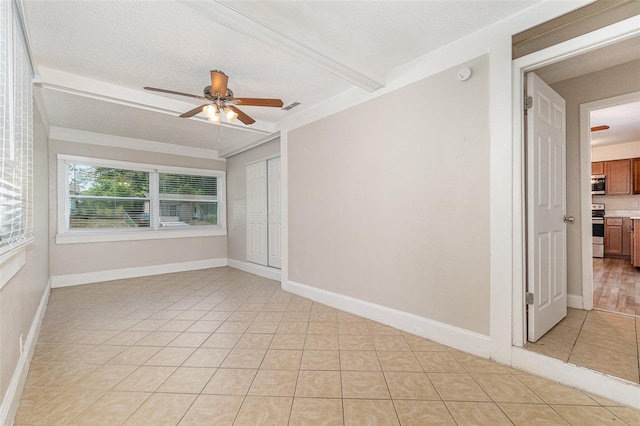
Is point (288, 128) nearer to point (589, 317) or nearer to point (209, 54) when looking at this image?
point (209, 54)

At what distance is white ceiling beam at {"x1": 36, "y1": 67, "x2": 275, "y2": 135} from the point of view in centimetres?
284

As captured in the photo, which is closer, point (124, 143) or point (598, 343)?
point (598, 343)

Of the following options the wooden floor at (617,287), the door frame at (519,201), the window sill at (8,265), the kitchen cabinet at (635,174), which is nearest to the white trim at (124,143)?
the window sill at (8,265)

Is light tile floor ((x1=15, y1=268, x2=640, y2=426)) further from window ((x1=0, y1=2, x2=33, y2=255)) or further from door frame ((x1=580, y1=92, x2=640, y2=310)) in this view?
door frame ((x1=580, y1=92, x2=640, y2=310))

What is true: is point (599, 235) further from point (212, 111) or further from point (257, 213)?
point (212, 111)

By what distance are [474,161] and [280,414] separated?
7.39 ft

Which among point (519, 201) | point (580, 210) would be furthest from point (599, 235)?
point (519, 201)

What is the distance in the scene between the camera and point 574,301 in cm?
298

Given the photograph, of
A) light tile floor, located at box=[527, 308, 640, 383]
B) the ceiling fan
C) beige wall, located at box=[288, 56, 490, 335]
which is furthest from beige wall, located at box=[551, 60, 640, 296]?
the ceiling fan

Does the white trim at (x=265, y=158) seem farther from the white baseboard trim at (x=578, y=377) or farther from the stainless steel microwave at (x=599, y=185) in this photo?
the stainless steel microwave at (x=599, y=185)

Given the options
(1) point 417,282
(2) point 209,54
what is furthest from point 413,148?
(2) point 209,54

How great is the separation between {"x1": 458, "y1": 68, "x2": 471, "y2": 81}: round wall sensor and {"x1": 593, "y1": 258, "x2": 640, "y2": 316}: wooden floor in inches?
109

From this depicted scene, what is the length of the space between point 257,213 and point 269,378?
3738 mm

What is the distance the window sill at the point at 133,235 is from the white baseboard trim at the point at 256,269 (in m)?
0.74
